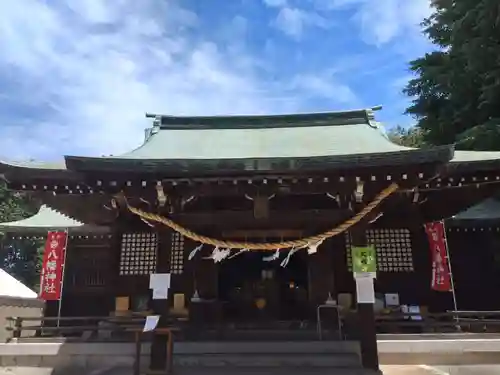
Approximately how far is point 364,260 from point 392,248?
3.24m

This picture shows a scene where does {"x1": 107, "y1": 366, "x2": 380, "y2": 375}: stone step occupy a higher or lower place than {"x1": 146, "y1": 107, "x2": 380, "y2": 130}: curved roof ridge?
lower

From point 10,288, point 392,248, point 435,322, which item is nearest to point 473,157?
point 392,248

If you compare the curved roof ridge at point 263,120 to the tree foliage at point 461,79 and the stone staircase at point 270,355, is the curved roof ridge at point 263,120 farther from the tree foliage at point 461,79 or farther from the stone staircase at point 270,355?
the stone staircase at point 270,355

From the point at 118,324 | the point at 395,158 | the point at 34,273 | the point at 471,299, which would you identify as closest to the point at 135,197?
the point at 118,324

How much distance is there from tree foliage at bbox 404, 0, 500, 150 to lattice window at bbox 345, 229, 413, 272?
6.12 m

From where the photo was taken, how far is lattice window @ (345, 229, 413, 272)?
1038cm

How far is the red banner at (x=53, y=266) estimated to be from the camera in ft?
39.4

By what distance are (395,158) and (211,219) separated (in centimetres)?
348

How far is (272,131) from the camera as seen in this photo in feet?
42.1

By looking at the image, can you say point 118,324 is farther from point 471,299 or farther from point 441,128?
point 441,128

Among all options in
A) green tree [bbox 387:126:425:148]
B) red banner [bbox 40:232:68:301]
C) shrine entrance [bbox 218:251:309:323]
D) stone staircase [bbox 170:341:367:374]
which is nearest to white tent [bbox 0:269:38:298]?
red banner [bbox 40:232:68:301]

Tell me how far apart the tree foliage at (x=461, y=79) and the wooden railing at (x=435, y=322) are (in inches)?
276

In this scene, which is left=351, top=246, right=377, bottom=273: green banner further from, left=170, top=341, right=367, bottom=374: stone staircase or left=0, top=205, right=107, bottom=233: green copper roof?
left=0, top=205, right=107, bottom=233: green copper roof

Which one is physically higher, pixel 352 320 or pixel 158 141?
pixel 158 141
